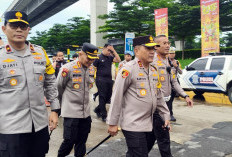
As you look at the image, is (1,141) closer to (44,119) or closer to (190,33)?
(44,119)

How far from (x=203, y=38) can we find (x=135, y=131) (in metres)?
13.2

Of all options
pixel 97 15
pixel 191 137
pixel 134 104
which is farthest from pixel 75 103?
pixel 97 15

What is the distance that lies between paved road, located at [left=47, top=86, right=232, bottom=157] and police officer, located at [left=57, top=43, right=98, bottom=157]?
0.79 metres

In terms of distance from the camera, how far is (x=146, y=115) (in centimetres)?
289

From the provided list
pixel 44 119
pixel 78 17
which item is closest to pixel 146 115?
pixel 44 119

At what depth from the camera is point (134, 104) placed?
285cm

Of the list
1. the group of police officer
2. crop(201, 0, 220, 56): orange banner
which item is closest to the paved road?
the group of police officer

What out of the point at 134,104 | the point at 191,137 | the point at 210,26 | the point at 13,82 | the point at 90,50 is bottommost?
the point at 191,137

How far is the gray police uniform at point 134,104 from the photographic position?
2.80 metres

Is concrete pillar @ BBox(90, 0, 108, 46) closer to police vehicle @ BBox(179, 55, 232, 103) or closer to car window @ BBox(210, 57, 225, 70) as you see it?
police vehicle @ BBox(179, 55, 232, 103)

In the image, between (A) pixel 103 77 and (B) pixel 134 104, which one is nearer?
(B) pixel 134 104

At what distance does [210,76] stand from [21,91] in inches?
341

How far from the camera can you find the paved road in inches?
Answer: 172

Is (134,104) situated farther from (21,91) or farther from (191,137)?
(191,137)
